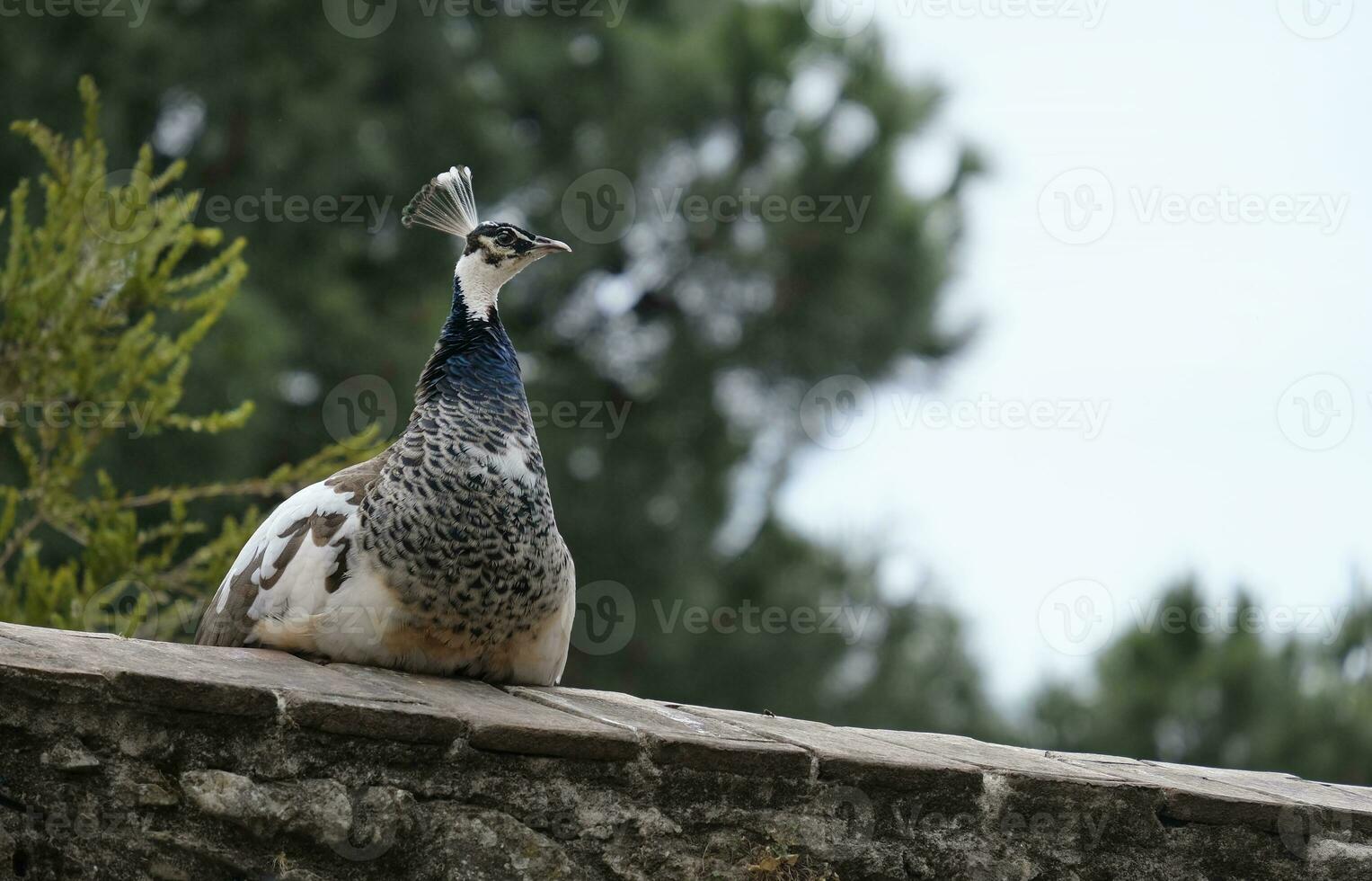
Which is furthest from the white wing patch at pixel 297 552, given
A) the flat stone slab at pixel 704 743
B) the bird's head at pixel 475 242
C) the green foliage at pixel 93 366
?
the green foliage at pixel 93 366

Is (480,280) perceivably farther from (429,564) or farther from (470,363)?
(429,564)

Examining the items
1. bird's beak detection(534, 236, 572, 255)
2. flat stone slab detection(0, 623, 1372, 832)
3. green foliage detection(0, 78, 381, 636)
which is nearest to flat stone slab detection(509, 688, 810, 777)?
flat stone slab detection(0, 623, 1372, 832)

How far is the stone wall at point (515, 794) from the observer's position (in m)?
2.28

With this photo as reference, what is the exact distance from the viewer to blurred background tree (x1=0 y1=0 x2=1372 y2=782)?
33.7 feet

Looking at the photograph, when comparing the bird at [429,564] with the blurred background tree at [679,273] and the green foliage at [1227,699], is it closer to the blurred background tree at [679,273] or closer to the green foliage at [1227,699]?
the blurred background tree at [679,273]

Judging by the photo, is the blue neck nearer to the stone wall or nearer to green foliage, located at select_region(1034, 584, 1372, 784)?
the stone wall

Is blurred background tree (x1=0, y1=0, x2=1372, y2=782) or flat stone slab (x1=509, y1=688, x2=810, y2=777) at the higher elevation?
blurred background tree (x1=0, y1=0, x2=1372, y2=782)

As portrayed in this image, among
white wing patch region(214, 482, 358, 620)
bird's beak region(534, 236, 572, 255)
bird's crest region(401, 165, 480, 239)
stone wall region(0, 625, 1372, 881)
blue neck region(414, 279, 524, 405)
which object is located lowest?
stone wall region(0, 625, 1372, 881)

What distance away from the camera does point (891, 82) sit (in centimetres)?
1161

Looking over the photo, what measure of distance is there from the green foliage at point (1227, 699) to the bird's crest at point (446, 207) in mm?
8685

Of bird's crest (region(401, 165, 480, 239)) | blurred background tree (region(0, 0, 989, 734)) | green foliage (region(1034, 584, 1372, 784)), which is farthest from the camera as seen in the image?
green foliage (region(1034, 584, 1372, 784))

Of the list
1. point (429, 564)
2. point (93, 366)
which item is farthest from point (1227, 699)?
point (429, 564)

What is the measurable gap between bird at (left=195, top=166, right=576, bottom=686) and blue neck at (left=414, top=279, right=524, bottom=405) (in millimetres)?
11

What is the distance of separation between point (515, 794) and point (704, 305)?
8979 mm
